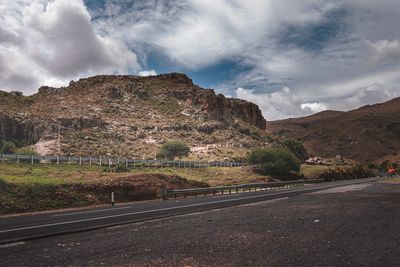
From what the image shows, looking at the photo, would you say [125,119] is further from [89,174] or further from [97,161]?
[89,174]

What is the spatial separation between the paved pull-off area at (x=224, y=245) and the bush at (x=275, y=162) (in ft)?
168

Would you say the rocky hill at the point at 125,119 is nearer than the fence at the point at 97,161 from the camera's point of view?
No

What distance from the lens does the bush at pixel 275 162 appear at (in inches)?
2549

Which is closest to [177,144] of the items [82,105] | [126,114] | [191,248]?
[126,114]

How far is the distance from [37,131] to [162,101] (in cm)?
4671

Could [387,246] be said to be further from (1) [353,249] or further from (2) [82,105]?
(2) [82,105]

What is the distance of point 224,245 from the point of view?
9172 mm

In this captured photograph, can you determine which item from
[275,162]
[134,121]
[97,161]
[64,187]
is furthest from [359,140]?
[64,187]

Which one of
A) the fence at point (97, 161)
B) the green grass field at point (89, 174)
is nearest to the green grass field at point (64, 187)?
the green grass field at point (89, 174)

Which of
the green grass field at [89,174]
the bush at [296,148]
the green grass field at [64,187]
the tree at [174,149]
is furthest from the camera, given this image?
the bush at [296,148]

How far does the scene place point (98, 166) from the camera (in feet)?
159

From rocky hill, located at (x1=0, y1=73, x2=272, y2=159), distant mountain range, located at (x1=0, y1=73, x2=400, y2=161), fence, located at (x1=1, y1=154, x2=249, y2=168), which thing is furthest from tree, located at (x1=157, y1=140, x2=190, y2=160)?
fence, located at (x1=1, y1=154, x2=249, y2=168)

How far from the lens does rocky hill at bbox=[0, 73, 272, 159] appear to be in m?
88.1

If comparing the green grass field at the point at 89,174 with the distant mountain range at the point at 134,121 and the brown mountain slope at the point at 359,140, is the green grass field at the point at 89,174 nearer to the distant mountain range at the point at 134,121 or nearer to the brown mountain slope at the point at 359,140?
the distant mountain range at the point at 134,121
